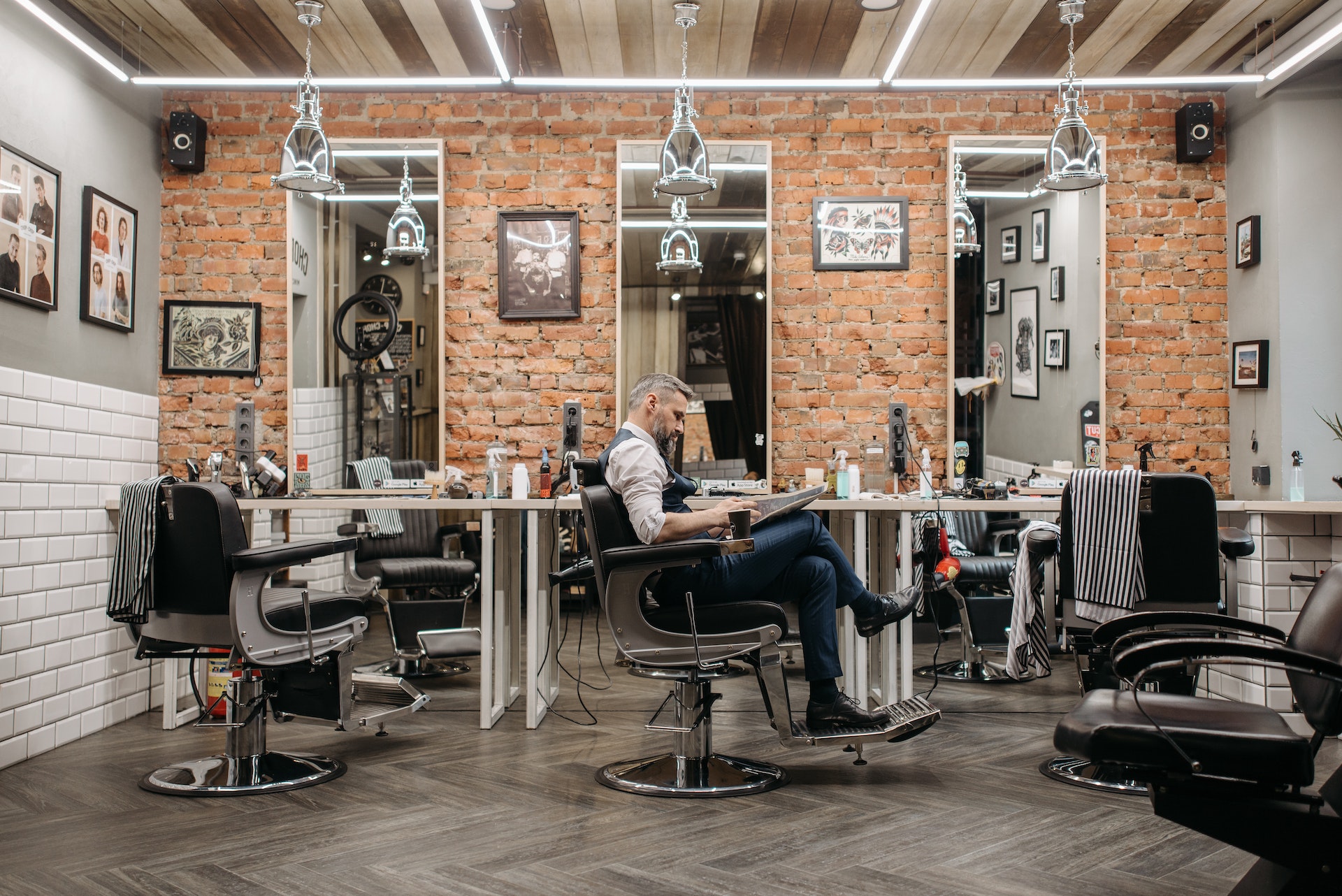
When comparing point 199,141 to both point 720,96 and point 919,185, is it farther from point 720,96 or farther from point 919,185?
point 919,185

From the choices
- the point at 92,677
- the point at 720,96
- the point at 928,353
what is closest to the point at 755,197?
the point at 720,96

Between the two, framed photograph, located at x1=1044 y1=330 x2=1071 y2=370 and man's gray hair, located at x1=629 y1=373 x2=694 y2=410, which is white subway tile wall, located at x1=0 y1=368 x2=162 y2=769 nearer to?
man's gray hair, located at x1=629 y1=373 x2=694 y2=410

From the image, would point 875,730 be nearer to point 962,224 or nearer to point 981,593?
point 981,593

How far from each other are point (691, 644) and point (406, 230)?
312 centimetres

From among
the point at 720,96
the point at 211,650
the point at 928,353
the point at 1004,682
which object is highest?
the point at 720,96

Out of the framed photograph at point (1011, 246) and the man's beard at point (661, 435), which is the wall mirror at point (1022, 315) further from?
the man's beard at point (661, 435)

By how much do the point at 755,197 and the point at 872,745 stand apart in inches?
110

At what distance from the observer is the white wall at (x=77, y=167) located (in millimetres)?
3826

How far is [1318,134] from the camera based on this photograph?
4781mm

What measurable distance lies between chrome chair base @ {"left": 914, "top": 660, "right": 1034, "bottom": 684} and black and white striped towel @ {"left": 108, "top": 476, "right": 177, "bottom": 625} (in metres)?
3.29

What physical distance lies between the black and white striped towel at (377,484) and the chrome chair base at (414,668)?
2.00 ft

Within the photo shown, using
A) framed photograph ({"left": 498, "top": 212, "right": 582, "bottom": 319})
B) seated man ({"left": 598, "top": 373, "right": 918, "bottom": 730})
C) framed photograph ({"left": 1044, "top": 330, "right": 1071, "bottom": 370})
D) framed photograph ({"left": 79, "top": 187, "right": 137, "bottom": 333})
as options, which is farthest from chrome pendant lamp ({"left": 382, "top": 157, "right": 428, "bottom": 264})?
framed photograph ({"left": 1044, "top": 330, "right": 1071, "bottom": 370})

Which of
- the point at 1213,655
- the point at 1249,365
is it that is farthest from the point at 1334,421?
the point at 1213,655

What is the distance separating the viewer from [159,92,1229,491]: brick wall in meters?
5.16
